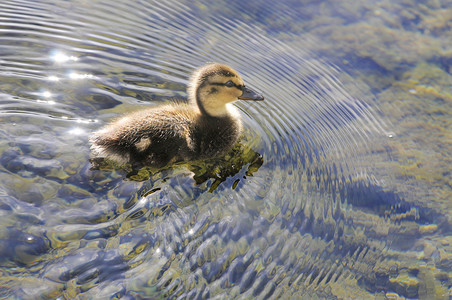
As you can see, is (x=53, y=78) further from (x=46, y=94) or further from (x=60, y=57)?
(x=60, y=57)

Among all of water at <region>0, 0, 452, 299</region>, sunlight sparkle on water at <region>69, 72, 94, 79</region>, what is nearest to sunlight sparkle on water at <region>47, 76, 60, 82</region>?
water at <region>0, 0, 452, 299</region>

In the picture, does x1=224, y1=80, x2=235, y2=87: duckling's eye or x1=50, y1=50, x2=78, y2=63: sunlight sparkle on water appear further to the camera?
x1=50, y1=50, x2=78, y2=63: sunlight sparkle on water

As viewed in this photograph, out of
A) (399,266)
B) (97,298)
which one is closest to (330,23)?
(399,266)

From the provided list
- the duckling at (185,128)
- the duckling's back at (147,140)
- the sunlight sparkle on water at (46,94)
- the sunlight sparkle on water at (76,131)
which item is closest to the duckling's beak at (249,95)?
the duckling at (185,128)

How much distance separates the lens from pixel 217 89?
155 inches

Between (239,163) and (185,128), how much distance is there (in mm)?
491

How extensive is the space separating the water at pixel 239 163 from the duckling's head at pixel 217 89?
358 mm

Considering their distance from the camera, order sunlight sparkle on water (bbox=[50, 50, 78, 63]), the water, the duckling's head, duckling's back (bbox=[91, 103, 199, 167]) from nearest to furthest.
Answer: the water → duckling's back (bbox=[91, 103, 199, 167]) → the duckling's head → sunlight sparkle on water (bbox=[50, 50, 78, 63])

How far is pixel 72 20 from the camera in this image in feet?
16.4

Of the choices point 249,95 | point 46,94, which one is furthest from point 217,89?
point 46,94

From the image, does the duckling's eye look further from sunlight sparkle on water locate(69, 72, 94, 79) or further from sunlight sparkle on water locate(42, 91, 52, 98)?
sunlight sparkle on water locate(42, 91, 52, 98)

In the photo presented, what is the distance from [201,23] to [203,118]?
1.71 metres

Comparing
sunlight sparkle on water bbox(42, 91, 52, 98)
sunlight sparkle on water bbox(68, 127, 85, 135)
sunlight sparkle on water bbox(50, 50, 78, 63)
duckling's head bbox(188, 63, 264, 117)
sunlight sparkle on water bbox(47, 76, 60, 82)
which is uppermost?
duckling's head bbox(188, 63, 264, 117)

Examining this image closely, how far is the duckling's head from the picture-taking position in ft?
12.9
